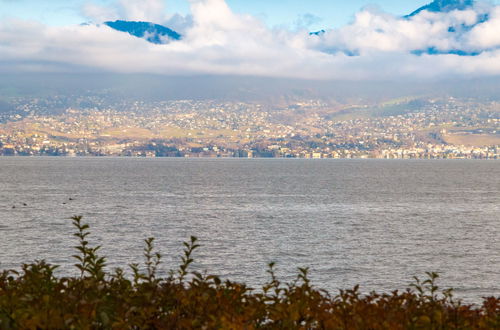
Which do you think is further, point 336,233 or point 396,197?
point 396,197

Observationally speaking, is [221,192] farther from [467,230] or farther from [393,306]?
[393,306]

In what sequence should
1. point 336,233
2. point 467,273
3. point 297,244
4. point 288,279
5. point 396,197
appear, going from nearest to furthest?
point 288,279
point 467,273
point 297,244
point 336,233
point 396,197

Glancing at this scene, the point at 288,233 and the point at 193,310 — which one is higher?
→ the point at 193,310

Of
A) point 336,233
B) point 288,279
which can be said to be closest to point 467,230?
point 336,233

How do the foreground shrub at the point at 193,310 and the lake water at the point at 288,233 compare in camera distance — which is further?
the lake water at the point at 288,233

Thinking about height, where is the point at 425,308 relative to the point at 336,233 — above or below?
above

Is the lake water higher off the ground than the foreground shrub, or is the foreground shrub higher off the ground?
the foreground shrub

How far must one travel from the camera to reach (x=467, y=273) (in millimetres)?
60469

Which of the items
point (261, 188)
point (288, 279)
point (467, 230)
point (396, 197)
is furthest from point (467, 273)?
point (261, 188)

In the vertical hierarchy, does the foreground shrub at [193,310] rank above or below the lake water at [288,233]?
above

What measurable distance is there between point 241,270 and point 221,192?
107 meters

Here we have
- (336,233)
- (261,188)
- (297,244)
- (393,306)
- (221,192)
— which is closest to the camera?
(393,306)

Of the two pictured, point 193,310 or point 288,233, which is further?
point 288,233

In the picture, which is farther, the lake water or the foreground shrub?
the lake water
